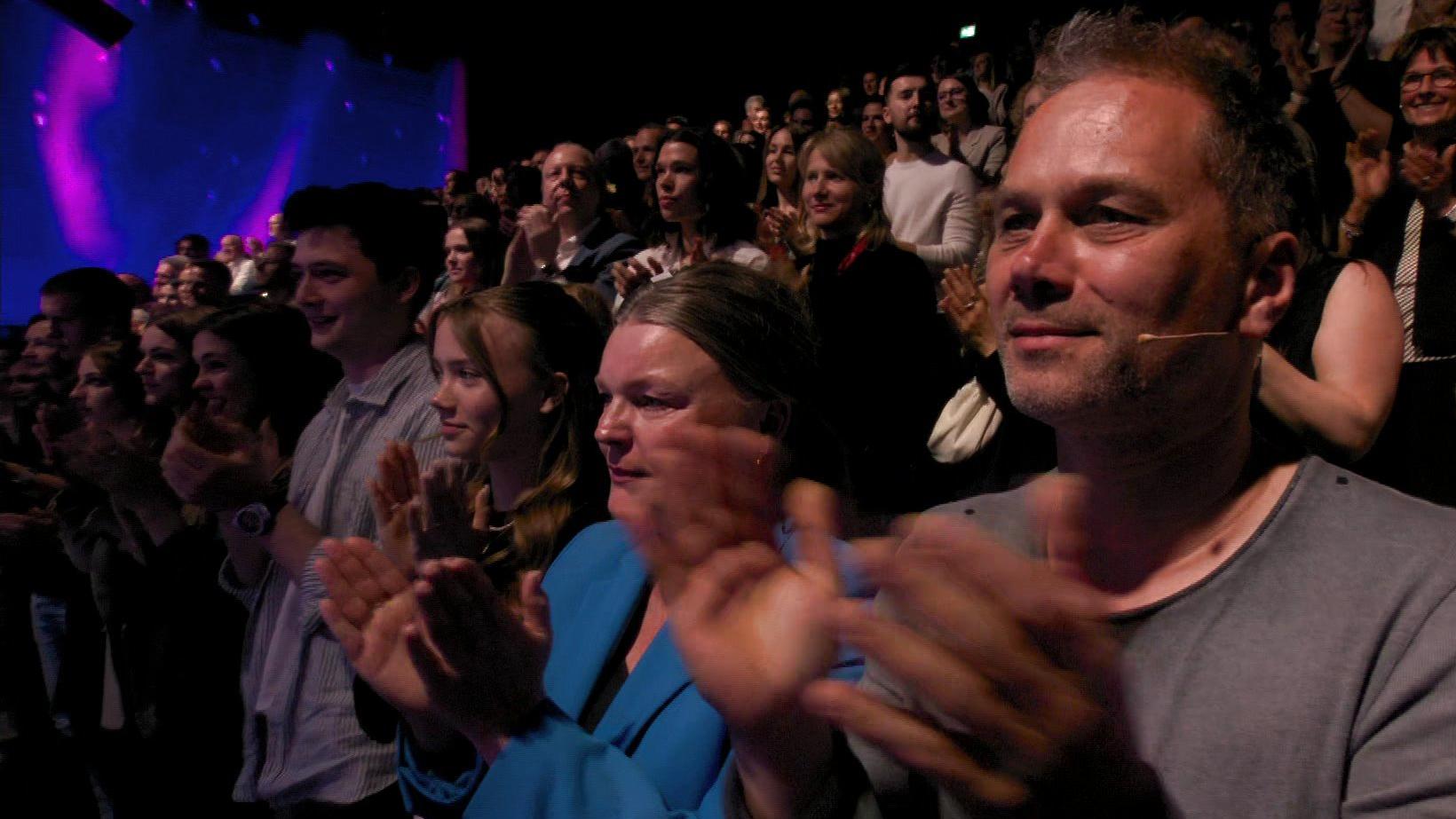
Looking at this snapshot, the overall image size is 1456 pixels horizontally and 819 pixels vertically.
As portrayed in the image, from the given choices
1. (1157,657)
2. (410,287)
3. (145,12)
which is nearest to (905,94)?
(410,287)

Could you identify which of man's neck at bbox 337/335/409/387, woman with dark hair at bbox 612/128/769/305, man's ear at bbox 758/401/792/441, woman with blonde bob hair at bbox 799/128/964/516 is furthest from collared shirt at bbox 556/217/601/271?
man's ear at bbox 758/401/792/441

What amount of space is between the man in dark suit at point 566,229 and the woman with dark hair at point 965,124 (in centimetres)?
214

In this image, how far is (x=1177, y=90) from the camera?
963 mm

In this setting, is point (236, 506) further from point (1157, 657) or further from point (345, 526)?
point (1157, 657)

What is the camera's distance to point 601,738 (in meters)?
1.34

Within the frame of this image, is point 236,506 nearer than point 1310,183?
No

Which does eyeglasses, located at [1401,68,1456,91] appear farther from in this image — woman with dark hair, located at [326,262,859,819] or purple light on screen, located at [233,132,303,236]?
purple light on screen, located at [233,132,303,236]

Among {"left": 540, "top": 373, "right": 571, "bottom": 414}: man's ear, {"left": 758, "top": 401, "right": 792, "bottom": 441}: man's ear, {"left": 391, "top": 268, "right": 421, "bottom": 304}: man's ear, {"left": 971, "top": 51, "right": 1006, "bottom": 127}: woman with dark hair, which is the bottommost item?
{"left": 540, "top": 373, "right": 571, "bottom": 414}: man's ear

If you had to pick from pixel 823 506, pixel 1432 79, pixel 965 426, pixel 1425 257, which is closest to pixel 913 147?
pixel 1432 79

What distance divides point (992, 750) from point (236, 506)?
1.86 meters

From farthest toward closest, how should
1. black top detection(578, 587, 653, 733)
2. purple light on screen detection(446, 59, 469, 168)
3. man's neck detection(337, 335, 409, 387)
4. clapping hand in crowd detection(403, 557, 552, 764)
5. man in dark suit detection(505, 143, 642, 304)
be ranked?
purple light on screen detection(446, 59, 469, 168)
man in dark suit detection(505, 143, 642, 304)
man's neck detection(337, 335, 409, 387)
black top detection(578, 587, 653, 733)
clapping hand in crowd detection(403, 557, 552, 764)

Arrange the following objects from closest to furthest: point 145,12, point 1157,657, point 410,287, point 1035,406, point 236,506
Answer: point 1157,657 < point 1035,406 < point 236,506 < point 410,287 < point 145,12

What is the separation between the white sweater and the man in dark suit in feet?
3.48

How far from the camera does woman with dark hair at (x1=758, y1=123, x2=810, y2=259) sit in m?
3.30
